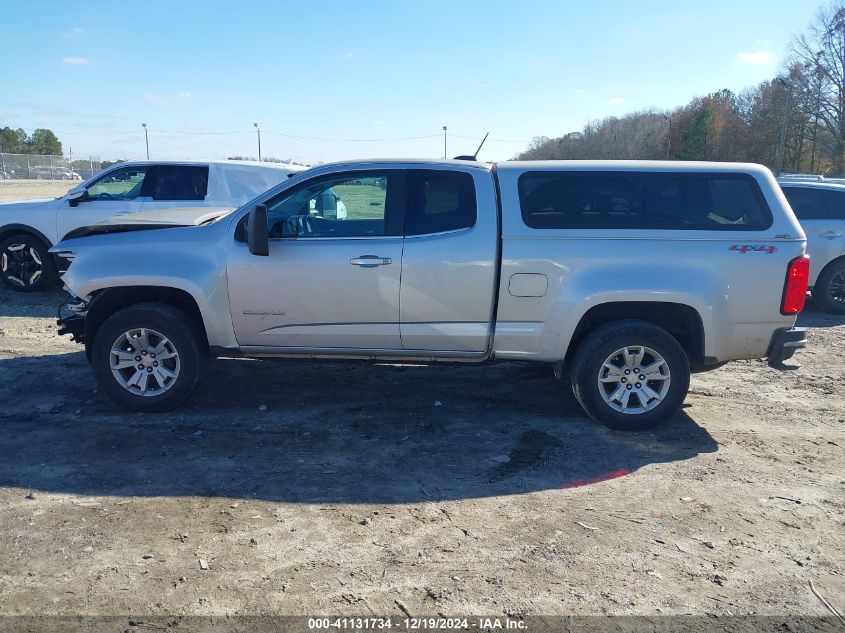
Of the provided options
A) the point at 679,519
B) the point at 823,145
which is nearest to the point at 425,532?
the point at 679,519

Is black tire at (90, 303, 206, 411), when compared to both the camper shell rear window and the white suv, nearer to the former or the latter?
the camper shell rear window

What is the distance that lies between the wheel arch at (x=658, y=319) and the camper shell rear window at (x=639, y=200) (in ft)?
1.95

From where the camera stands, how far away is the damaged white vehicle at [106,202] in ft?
31.5

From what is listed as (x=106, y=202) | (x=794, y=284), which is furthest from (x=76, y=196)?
(x=794, y=284)

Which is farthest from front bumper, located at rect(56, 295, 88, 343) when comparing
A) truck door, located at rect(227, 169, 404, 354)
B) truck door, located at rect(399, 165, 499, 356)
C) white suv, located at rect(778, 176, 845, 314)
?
white suv, located at rect(778, 176, 845, 314)

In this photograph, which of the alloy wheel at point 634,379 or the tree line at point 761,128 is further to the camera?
the tree line at point 761,128

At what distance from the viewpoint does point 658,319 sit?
5254 mm

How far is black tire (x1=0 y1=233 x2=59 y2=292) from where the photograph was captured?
9.73m

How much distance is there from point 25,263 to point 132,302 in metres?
5.47

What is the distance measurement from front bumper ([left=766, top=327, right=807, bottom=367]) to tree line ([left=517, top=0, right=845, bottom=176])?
3289 cm

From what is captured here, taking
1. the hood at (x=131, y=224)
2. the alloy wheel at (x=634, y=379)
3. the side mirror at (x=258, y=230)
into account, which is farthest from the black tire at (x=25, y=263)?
the alloy wheel at (x=634, y=379)

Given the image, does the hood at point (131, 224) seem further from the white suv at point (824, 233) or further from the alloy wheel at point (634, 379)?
the white suv at point (824, 233)

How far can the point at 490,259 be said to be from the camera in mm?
5020

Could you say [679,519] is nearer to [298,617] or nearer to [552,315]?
[552,315]
